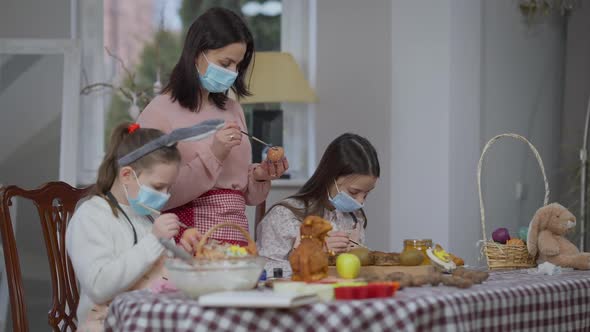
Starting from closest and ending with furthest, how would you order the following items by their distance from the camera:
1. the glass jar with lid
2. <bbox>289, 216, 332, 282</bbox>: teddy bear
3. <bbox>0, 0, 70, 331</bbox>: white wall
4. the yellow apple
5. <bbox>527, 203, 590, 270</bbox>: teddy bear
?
<bbox>289, 216, 332, 282</bbox>: teddy bear, the yellow apple, the glass jar with lid, <bbox>527, 203, 590, 270</bbox>: teddy bear, <bbox>0, 0, 70, 331</bbox>: white wall

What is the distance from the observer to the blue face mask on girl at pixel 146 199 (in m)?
2.02

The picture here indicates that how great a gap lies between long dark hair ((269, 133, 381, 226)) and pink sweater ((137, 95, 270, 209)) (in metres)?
0.19

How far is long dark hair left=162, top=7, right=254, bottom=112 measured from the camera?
7.77 ft

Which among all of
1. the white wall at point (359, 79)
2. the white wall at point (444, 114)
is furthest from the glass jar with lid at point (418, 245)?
the white wall at point (359, 79)

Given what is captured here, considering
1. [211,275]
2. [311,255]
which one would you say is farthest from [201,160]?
[211,275]

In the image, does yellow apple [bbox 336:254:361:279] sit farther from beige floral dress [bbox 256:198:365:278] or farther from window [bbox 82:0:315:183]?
window [bbox 82:0:315:183]

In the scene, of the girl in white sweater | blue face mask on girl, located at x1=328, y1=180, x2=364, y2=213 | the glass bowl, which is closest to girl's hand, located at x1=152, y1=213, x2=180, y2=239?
the girl in white sweater

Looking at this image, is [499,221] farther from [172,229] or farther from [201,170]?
[172,229]

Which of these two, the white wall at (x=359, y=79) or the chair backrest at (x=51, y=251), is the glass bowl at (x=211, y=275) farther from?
the white wall at (x=359, y=79)

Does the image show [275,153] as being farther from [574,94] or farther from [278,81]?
[574,94]

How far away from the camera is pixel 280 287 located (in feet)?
5.60

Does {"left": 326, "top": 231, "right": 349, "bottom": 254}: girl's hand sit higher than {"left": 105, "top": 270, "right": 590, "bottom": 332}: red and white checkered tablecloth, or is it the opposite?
{"left": 326, "top": 231, "right": 349, "bottom": 254}: girl's hand

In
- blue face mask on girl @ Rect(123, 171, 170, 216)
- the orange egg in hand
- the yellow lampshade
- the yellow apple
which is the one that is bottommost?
the yellow apple

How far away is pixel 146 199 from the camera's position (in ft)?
6.67
